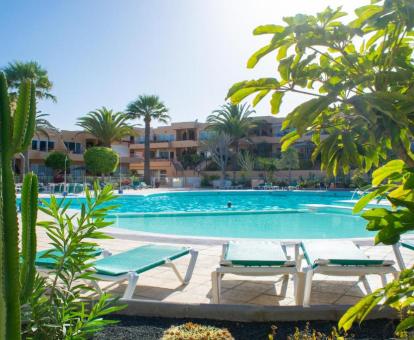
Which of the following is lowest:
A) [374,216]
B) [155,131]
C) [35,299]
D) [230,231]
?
[230,231]

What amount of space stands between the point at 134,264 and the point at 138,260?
17 centimetres

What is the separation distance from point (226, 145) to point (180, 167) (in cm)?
733

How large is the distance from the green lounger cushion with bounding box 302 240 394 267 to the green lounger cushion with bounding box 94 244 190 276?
5.25 feet

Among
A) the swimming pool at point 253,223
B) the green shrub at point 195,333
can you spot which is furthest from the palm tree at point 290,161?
the green shrub at point 195,333

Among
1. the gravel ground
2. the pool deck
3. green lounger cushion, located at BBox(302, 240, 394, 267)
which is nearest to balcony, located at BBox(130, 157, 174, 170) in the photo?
the pool deck

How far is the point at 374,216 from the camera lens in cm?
132

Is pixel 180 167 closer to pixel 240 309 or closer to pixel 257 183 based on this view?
pixel 257 183

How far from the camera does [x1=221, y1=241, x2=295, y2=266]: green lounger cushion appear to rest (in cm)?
378

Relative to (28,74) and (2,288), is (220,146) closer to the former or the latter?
(28,74)

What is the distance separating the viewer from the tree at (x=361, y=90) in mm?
1307

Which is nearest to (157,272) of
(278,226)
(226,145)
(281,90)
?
(281,90)

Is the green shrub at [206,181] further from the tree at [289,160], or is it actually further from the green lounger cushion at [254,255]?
the green lounger cushion at [254,255]

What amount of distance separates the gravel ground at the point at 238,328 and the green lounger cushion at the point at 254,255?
2.48 feet

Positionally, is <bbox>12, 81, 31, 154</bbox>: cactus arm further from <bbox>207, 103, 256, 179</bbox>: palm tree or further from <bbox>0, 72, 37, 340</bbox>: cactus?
<bbox>207, 103, 256, 179</bbox>: palm tree
